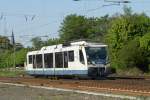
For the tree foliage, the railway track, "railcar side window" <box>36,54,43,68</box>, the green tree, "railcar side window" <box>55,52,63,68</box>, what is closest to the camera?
the railway track

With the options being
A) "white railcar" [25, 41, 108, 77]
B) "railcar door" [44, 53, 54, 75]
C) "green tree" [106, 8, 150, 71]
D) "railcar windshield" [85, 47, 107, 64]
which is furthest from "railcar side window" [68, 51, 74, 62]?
"green tree" [106, 8, 150, 71]

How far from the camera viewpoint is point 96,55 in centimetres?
4141

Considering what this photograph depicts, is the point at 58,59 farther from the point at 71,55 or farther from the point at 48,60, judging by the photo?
the point at 48,60

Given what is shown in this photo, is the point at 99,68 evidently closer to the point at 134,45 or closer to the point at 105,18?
the point at 134,45

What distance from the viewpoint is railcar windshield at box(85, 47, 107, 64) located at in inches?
1611

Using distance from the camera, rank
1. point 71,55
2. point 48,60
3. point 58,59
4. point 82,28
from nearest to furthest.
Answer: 1. point 71,55
2. point 58,59
3. point 48,60
4. point 82,28

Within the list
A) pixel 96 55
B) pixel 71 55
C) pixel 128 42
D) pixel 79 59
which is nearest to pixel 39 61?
pixel 71 55

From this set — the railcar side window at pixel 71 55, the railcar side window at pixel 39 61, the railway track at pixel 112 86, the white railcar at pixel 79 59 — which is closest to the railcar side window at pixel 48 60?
the white railcar at pixel 79 59

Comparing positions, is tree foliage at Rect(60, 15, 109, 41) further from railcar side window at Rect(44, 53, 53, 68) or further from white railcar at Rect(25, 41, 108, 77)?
white railcar at Rect(25, 41, 108, 77)

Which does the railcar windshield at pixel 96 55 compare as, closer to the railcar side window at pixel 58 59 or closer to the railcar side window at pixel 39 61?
the railcar side window at pixel 58 59

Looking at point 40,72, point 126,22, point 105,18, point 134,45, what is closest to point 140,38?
point 134,45

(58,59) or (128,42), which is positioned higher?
(128,42)

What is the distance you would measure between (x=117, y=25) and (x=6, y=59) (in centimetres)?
6112

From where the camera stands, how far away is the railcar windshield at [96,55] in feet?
134
